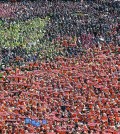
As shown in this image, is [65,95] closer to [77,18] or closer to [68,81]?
[68,81]

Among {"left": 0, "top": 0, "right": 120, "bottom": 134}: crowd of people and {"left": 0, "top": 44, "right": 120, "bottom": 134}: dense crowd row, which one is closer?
{"left": 0, "top": 44, "right": 120, "bottom": 134}: dense crowd row

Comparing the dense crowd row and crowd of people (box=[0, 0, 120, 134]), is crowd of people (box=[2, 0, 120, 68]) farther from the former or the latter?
the dense crowd row

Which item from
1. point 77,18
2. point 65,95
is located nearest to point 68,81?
point 65,95

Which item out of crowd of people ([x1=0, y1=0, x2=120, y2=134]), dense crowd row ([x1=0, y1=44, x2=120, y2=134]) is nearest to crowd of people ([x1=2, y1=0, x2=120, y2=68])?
crowd of people ([x1=0, y1=0, x2=120, y2=134])

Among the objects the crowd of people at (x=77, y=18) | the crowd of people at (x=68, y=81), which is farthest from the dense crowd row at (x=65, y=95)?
the crowd of people at (x=77, y=18)

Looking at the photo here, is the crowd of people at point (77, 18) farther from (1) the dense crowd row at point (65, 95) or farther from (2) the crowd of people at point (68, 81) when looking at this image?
(1) the dense crowd row at point (65, 95)

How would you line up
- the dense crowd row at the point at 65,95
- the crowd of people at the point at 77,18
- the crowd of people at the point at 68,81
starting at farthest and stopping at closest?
the crowd of people at the point at 77,18
the crowd of people at the point at 68,81
the dense crowd row at the point at 65,95

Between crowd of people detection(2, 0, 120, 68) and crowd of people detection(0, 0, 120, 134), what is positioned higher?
crowd of people detection(2, 0, 120, 68)
